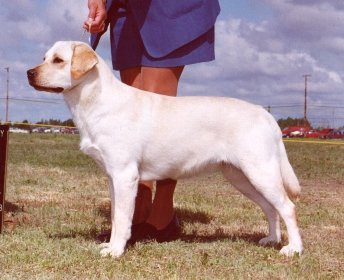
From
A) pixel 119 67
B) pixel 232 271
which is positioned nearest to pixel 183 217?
pixel 119 67

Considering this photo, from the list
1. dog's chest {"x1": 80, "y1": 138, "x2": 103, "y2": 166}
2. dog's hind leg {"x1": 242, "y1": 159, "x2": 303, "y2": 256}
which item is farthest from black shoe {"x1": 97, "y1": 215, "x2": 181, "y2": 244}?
dog's hind leg {"x1": 242, "y1": 159, "x2": 303, "y2": 256}

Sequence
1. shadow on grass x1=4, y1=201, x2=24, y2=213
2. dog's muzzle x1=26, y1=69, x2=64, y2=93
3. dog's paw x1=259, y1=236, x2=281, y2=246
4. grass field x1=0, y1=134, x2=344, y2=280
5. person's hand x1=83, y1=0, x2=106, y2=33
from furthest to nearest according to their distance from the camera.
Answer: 1. shadow on grass x1=4, y1=201, x2=24, y2=213
2. dog's paw x1=259, y1=236, x2=281, y2=246
3. person's hand x1=83, y1=0, x2=106, y2=33
4. dog's muzzle x1=26, y1=69, x2=64, y2=93
5. grass field x1=0, y1=134, x2=344, y2=280

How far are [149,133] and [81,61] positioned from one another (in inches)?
31.3

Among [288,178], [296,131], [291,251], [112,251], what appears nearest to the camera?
[112,251]

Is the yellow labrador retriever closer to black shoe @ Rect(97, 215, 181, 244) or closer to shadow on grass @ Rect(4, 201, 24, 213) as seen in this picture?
black shoe @ Rect(97, 215, 181, 244)

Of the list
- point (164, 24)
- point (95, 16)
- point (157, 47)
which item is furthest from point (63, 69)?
point (164, 24)

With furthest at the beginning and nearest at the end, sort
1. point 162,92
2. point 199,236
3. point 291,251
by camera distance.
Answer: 1. point 199,236
2. point 162,92
3. point 291,251

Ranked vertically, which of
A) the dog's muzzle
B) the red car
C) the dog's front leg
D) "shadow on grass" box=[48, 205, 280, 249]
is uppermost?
the dog's muzzle

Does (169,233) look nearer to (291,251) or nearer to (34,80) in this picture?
(291,251)

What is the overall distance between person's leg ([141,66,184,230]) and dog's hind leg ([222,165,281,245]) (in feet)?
2.13

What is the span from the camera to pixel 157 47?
17.4 ft

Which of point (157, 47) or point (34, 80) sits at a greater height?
point (157, 47)

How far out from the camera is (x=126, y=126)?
4.55m

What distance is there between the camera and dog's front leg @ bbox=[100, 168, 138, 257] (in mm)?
4512
